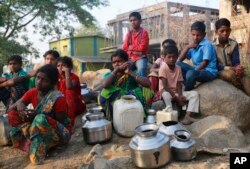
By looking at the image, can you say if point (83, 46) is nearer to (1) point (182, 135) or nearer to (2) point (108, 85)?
(2) point (108, 85)

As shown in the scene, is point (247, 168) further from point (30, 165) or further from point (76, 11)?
point (76, 11)

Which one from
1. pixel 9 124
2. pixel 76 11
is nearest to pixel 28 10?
pixel 76 11

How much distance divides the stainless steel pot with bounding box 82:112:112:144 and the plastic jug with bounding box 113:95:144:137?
15cm

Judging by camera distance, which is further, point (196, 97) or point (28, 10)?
point (28, 10)

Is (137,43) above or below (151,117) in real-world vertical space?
above

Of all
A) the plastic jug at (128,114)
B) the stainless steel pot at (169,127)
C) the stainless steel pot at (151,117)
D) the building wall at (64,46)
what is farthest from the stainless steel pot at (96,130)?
the building wall at (64,46)

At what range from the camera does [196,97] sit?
420 centimetres

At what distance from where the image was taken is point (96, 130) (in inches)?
136

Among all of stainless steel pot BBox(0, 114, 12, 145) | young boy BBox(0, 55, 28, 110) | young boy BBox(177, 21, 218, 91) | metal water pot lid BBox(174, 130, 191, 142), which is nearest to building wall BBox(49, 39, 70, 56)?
young boy BBox(0, 55, 28, 110)

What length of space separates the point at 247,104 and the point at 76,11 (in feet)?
46.4

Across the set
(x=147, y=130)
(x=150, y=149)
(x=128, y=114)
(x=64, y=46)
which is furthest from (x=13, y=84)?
(x=64, y=46)

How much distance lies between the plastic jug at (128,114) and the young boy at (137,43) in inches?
65.5

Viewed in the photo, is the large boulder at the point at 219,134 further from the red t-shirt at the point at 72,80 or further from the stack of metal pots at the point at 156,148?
the red t-shirt at the point at 72,80

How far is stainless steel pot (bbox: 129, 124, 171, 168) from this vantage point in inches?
106
